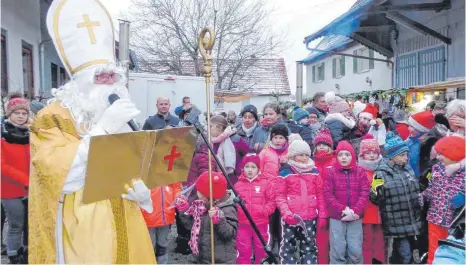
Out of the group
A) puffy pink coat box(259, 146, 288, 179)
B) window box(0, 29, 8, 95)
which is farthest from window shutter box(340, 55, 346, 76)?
puffy pink coat box(259, 146, 288, 179)

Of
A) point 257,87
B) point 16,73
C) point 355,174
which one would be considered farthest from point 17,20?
point 257,87

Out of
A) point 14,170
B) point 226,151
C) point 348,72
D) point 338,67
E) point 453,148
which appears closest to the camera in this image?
point 453,148

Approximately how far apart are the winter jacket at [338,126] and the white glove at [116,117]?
11.7 feet

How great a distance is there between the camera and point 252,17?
84.5 ft

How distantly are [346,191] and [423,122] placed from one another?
1.52 meters

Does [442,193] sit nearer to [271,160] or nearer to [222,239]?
[271,160]

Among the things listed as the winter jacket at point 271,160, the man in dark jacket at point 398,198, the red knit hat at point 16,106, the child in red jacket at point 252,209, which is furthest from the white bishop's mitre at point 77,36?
the man in dark jacket at point 398,198

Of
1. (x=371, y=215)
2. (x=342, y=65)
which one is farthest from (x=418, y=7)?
(x=342, y=65)

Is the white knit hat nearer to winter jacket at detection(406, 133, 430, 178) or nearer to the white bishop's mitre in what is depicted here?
winter jacket at detection(406, 133, 430, 178)

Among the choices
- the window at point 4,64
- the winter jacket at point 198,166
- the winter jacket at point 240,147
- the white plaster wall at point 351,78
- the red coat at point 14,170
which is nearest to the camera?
the red coat at point 14,170

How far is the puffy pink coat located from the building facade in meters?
10.2

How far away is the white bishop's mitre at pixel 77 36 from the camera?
10.8 ft

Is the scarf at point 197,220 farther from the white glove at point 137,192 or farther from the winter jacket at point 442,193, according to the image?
the winter jacket at point 442,193

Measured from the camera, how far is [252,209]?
4926mm
